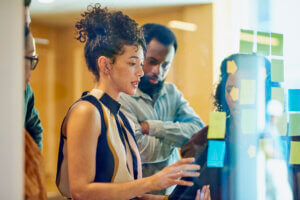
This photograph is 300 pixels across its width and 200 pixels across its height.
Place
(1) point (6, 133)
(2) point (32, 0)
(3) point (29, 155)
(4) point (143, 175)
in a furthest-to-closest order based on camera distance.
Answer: (4) point (143, 175) → (2) point (32, 0) → (3) point (29, 155) → (1) point (6, 133)

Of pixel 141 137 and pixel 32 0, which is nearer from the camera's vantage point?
pixel 32 0

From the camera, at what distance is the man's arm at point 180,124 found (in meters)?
1.77

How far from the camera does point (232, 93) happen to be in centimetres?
179

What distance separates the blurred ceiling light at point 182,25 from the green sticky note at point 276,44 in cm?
39

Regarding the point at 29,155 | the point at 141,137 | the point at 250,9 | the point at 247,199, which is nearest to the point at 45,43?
the point at 29,155

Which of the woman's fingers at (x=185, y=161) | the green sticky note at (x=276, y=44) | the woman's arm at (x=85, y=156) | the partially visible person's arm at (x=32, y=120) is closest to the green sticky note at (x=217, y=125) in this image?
the woman's fingers at (x=185, y=161)

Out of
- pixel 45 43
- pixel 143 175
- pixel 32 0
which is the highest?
pixel 32 0

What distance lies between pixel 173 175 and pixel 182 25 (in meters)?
→ 0.71

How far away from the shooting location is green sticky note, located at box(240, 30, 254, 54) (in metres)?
1.79

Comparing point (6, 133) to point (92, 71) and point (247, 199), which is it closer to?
point (92, 71)

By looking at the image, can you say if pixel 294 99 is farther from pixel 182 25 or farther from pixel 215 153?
pixel 182 25

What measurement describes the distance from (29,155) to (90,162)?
0.22m

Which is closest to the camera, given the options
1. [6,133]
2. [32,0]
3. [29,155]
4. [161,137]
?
[6,133]

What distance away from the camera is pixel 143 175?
5.21ft
